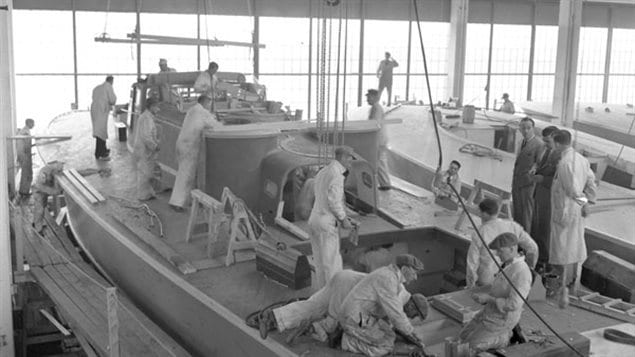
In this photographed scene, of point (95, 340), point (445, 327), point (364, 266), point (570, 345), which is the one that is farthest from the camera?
point (364, 266)

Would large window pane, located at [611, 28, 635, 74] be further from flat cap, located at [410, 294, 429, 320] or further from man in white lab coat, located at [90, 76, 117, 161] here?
flat cap, located at [410, 294, 429, 320]

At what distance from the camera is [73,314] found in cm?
728

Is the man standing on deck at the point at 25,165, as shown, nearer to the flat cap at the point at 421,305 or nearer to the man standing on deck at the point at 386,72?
the flat cap at the point at 421,305

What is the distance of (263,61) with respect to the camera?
20.5 metres

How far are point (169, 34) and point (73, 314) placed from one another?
12851 millimetres

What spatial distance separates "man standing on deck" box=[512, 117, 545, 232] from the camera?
7.42 m

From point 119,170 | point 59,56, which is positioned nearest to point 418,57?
point 59,56

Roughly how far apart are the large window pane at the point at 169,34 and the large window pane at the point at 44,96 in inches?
77.7

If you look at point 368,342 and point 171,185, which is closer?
point 368,342

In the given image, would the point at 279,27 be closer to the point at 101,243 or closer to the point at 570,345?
the point at 101,243

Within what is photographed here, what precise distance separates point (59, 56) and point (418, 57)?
10144 mm

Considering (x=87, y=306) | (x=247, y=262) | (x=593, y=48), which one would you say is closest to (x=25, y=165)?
(x=87, y=306)

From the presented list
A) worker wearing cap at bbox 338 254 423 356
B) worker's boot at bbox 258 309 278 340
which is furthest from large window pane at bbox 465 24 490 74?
worker wearing cap at bbox 338 254 423 356

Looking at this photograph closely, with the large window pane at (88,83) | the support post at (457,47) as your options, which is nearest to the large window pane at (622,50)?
the support post at (457,47)
